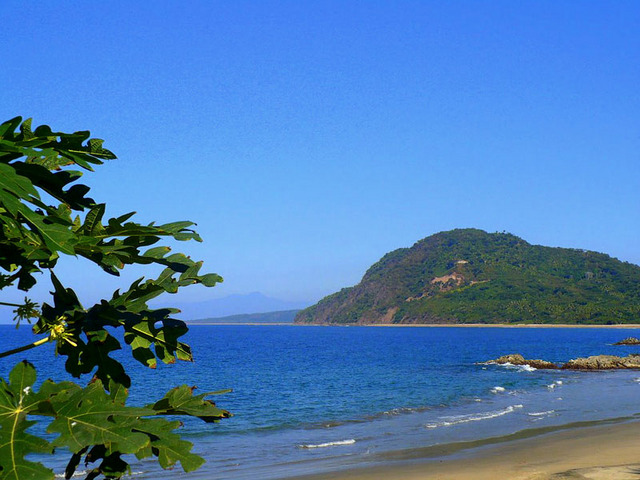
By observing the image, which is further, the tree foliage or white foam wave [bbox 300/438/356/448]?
white foam wave [bbox 300/438/356/448]

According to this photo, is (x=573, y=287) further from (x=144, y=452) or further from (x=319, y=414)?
(x=144, y=452)

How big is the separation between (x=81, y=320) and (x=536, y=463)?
17169 millimetres

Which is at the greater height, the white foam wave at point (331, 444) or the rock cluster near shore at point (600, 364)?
the white foam wave at point (331, 444)

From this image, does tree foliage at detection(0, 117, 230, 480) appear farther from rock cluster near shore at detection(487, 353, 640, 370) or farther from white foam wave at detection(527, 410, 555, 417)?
rock cluster near shore at detection(487, 353, 640, 370)

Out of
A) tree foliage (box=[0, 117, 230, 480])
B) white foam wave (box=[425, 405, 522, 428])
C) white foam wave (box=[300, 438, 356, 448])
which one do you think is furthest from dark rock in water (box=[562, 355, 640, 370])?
tree foliage (box=[0, 117, 230, 480])

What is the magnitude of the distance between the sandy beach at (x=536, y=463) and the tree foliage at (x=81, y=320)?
48.2 feet

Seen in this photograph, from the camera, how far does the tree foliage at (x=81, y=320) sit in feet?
5.70

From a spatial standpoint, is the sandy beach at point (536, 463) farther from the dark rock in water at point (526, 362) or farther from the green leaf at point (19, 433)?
the dark rock in water at point (526, 362)

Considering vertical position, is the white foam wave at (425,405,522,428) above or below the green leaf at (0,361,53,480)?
below

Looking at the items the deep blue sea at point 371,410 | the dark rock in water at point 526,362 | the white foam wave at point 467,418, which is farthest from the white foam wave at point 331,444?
the dark rock in water at point 526,362

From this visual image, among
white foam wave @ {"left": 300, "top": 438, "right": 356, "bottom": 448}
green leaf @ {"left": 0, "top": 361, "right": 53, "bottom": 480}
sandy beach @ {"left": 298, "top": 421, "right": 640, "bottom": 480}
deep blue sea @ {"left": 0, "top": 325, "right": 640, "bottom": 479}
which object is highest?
green leaf @ {"left": 0, "top": 361, "right": 53, "bottom": 480}

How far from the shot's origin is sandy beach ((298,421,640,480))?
1588 centimetres

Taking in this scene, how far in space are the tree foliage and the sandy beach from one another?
1468 centimetres

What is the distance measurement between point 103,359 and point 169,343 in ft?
0.88
